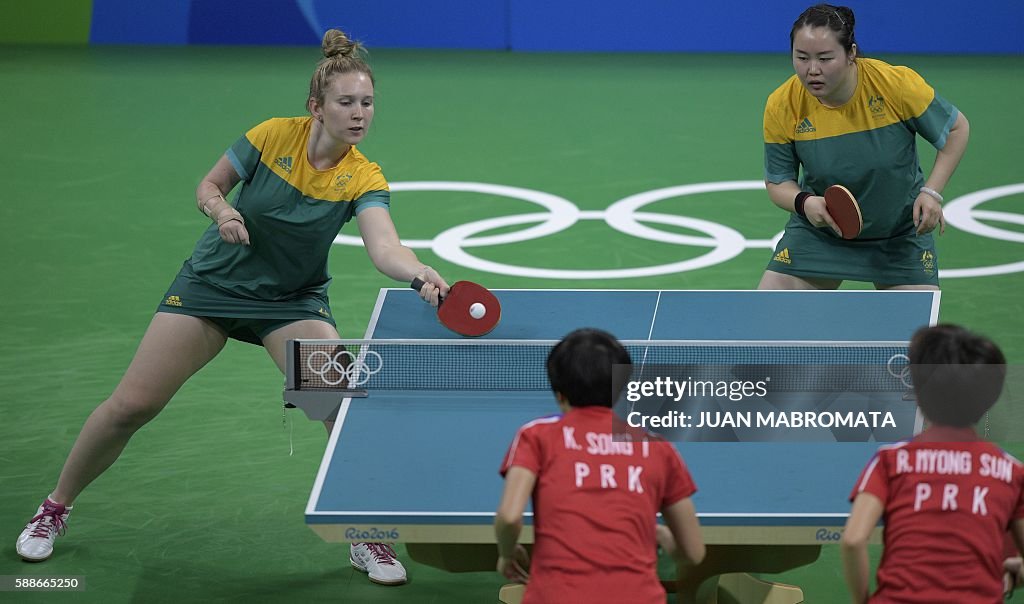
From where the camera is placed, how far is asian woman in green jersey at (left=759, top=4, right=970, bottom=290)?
5.71m

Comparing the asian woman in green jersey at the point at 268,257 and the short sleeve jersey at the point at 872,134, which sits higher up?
the short sleeve jersey at the point at 872,134

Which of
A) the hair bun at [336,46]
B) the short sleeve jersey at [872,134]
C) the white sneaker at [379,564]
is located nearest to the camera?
the hair bun at [336,46]

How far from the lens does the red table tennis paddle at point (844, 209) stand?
18.3ft

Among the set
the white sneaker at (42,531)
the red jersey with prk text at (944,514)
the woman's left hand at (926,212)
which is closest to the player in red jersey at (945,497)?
the red jersey with prk text at (944,514)

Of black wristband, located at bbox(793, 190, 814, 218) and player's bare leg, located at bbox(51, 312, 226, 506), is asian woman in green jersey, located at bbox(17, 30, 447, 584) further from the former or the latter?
black wristband, located at bbox(793, 190, 814, 218)

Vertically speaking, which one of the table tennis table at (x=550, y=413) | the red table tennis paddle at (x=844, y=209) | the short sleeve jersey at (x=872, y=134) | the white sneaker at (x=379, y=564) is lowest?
the white sneaker at (x=379, y=564)

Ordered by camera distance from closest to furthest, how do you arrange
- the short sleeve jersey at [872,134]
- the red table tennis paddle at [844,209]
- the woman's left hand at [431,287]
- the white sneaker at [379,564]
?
the woman's left hand at [431,287] → the white sneaker at [379,564] → the red table tennis paddle at [844,209] → the short sleeve jersey at [872,134]

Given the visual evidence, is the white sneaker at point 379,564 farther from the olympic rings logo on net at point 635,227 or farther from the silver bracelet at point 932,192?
the olympic rings logo on net at point 635,227

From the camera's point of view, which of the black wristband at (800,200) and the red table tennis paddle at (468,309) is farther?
the black wristband at (800,200)

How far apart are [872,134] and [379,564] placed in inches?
101

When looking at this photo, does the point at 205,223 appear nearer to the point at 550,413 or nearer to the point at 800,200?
the point at 800,200

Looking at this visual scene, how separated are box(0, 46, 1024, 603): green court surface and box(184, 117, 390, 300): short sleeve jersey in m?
1.07

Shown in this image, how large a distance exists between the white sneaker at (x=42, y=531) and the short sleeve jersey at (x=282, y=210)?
106cm
